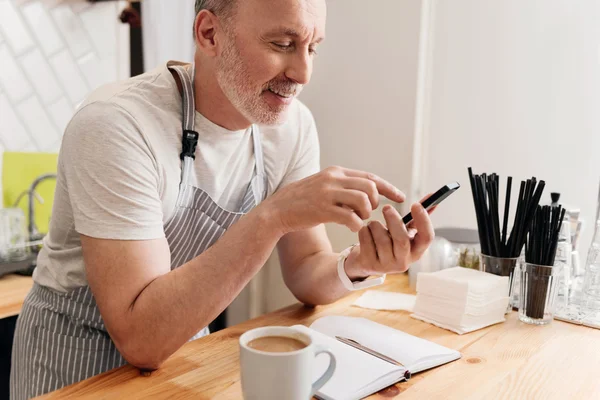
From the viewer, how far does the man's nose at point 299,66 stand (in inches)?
43.0

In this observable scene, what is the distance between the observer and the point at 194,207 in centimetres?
116

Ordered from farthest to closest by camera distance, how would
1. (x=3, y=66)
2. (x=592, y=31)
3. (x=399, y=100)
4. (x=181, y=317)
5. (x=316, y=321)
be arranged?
(x=3, y=66) → (x=399, y=100) → (x=592, y=31) → (x=316, y=321) → (x=181, y=317)

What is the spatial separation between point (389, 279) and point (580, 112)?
2.28 ft

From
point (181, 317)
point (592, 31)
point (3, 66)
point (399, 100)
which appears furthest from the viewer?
point (3, 66)

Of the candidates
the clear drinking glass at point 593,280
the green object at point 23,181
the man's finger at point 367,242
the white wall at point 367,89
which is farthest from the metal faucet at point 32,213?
the clear drinking glass at point 593,280

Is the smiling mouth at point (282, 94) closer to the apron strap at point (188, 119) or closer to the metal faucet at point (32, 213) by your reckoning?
the apron strap at point (188, 119)

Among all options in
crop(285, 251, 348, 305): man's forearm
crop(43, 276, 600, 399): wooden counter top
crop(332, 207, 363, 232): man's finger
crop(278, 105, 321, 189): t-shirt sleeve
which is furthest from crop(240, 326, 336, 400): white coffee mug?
crop(278, 105, 321, 189): t-shirt sleeve

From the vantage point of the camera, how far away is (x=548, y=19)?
1.50m

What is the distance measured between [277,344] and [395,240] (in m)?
0.32

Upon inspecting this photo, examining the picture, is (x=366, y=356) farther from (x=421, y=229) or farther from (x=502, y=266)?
(x=502, y=266)

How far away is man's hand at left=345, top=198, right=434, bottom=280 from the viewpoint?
0.91 m

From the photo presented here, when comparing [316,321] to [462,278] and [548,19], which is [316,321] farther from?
[548,19]

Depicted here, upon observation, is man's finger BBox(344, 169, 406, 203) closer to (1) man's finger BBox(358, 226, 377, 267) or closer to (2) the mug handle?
(1) man's finger BBox(358, 226, 377, 267)

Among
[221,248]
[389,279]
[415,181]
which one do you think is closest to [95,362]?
[221,248]
